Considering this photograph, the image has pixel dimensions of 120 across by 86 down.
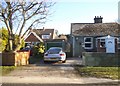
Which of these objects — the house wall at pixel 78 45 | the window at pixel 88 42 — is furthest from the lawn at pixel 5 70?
the window at pixel 88 42

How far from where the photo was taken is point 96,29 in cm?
3728

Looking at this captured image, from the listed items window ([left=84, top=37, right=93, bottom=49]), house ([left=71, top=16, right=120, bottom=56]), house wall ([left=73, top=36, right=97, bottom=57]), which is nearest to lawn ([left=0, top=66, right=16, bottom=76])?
house ([left=71, top=16, right=120, bottom=56])

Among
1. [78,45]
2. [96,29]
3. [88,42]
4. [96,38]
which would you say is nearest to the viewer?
[96,38]

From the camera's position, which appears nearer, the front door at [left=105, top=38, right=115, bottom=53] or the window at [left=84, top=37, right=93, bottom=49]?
the front door at [left=105, top=38, right=115, bottom=53]

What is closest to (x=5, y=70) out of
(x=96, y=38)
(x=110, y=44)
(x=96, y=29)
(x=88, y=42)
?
(x=110, y=44)

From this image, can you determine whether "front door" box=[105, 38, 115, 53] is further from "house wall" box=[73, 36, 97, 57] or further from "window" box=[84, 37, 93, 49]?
"house wall" box=[73, 36, 97, 57]

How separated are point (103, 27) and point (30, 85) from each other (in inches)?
1068

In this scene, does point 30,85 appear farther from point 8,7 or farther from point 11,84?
point 8,7

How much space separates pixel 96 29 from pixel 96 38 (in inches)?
82.6

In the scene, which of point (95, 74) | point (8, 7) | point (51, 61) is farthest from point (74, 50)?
point (95, 74)

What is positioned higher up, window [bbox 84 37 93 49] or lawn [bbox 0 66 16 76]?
window [bbox 84 37 93 49]

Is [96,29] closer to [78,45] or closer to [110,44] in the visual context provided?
[78,45]

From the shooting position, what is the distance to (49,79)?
45.3ft

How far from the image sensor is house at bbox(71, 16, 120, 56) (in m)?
33.6
